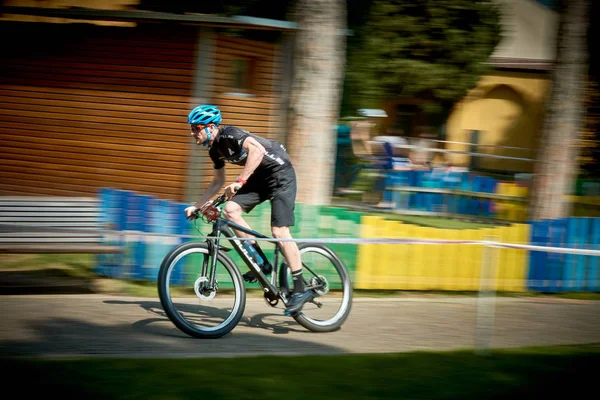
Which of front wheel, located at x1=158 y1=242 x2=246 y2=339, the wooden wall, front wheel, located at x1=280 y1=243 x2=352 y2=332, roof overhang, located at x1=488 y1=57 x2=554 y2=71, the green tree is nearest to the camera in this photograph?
front wheel, located at x1=158 y1=242 x2=246 y2=339

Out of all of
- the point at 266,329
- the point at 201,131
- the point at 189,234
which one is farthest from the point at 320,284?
the point at 189,234

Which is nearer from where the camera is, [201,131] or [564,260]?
[201,131]

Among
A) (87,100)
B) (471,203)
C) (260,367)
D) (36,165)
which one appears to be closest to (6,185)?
(36,165)

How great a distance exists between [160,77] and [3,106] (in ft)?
11.0

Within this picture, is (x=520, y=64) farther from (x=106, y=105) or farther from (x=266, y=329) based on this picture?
(x=266, y=329)

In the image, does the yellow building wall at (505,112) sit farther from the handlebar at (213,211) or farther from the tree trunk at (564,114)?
the handlebar at (213,211)

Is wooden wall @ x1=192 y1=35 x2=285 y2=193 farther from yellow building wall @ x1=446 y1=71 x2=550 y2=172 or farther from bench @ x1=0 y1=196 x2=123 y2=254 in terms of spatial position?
yellow building wall @ x1=446 y1=71 x2=550 y2=172

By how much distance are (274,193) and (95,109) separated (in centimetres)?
883

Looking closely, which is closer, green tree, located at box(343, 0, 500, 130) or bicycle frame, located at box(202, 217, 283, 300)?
bicycle frame, located at box(202, 217, 283, 300)

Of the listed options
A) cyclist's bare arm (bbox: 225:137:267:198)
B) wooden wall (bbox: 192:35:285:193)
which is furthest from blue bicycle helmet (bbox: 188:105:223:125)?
wooden wall (bbox: 192:35:285:193)

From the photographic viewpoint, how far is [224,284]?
6465 millimetres

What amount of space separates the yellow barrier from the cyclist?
231cm

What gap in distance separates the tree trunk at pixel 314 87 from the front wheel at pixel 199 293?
3492mm

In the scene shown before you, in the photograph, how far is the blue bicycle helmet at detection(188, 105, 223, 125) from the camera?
6.34 meters
